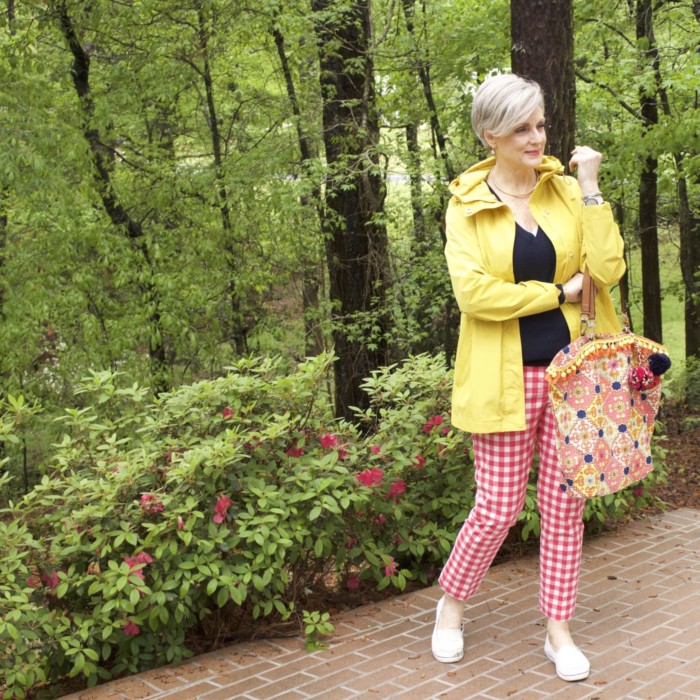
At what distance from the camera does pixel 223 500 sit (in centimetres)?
394

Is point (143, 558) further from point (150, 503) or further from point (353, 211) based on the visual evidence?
point (353, 211)

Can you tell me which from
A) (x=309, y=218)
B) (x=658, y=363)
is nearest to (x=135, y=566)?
(x=658, y=363)

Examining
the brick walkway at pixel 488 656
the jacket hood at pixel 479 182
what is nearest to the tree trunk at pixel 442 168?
the brick walkway at pixel 488 656

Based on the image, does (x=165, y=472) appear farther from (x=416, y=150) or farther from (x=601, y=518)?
(x=416, y=150)

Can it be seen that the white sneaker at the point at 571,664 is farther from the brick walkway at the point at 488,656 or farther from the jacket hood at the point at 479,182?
the jacket hood at the point at 479,182

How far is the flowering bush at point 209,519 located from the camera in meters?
3.76

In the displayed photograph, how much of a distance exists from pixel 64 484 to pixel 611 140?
7.21 meters

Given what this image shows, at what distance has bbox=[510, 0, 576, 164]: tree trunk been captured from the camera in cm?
518

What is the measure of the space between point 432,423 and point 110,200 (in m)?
7.01

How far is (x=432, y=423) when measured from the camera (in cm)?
490

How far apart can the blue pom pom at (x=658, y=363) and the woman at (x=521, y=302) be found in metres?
0.20

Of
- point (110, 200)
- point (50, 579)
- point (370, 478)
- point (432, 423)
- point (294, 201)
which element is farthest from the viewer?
point (110, 200)

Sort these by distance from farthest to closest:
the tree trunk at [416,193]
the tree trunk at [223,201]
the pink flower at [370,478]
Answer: the tree trunk at [223,201], the tree trunk at [416,193], the pink flower at [370,478]

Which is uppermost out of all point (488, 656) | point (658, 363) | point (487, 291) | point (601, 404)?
point (487, 291)
